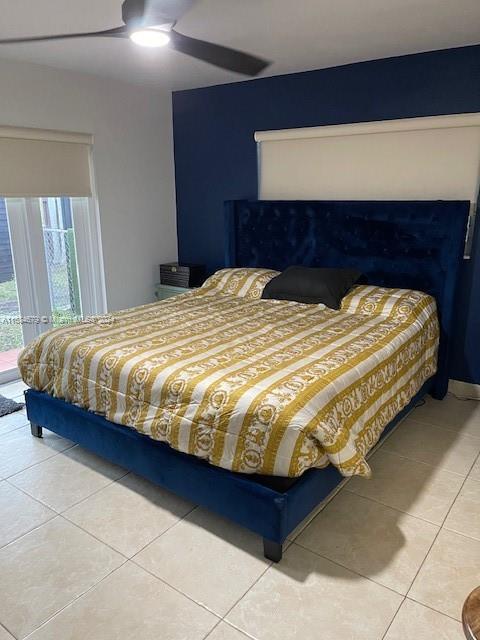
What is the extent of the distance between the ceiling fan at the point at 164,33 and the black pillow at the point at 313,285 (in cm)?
139

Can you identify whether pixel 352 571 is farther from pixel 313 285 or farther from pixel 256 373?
pixel 313 285

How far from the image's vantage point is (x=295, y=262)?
3951mm

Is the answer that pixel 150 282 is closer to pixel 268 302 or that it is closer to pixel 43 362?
pixel 268 302

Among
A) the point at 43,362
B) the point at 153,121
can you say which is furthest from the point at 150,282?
the point at 43,362

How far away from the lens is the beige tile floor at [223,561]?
66.0 inches

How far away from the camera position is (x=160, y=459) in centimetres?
224

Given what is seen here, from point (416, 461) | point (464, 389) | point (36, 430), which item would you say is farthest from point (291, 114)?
point (36, 430)

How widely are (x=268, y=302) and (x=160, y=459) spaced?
1623 millimetres

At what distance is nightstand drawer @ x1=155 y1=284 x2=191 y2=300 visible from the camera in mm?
4539

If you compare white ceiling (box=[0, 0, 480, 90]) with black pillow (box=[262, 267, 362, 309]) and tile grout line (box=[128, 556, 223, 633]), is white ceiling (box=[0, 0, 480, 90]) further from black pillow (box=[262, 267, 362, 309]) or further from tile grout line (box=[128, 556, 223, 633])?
tile grout line (box=[128, 556, 223, 633])

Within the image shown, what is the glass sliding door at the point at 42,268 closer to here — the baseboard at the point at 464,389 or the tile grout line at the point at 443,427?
the tile grout line at the point at 443,427

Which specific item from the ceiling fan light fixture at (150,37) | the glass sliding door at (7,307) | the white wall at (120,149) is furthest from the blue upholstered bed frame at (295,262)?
the ceiling fan light fixture at (150,37)

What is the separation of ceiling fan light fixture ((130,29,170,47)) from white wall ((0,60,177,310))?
1592 millimetres

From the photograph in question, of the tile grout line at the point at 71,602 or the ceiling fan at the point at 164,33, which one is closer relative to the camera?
the tile grout line at the point at 71,602
